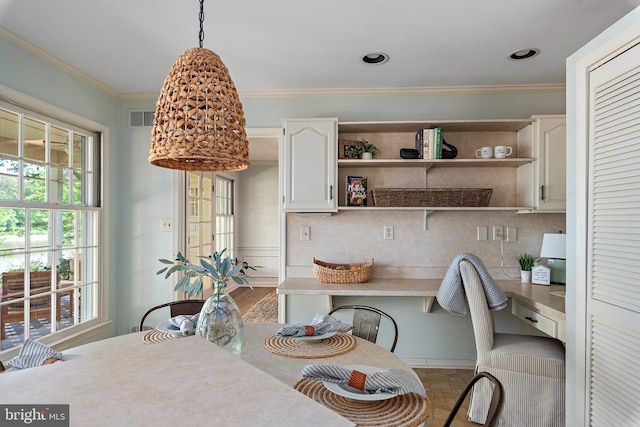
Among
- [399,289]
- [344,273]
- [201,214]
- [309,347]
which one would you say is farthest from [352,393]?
[201,214]

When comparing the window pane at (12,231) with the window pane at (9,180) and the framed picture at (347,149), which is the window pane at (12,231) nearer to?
the window pane at (9,180)

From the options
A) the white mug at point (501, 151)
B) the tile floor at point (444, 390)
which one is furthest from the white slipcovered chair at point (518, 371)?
the white mug at point (501, 151)

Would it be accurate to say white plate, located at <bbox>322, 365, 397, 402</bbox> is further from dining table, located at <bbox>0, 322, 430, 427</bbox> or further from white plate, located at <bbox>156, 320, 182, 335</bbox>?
white plate, located at <bbox>156, 320, 182, 335</bbox>

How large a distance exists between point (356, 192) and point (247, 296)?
3684 mm

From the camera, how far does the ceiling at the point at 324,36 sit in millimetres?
2031

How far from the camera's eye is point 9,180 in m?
2.41

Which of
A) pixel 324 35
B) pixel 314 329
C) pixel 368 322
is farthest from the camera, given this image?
pixel 324 35

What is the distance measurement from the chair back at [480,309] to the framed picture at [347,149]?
1.32m

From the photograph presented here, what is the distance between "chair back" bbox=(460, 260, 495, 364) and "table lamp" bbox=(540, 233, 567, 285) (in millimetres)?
980

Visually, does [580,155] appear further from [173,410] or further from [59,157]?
[59,157]

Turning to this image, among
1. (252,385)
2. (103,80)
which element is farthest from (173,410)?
(103,80)

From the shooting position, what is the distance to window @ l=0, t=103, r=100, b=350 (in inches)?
94.3

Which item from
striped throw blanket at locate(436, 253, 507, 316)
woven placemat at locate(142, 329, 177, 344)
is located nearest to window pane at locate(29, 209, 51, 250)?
woven placemat at locate(142, 329, 177, 344)

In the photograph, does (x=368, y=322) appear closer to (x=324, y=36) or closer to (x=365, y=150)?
(x=365, y=150)
